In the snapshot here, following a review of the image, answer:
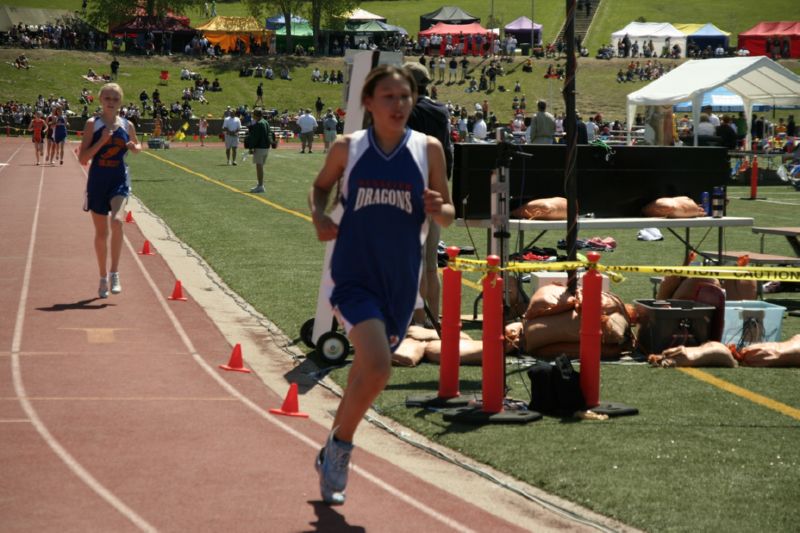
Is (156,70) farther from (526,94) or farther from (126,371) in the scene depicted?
(126,371)

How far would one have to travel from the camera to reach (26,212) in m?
24.1

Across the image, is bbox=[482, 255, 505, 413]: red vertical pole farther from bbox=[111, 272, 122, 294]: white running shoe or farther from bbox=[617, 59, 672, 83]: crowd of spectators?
bbox=[617, 59, 672, 83]: crowd of spectators

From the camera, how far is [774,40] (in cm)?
8600

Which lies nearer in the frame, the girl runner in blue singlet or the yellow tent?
the girl runner in blue singlet

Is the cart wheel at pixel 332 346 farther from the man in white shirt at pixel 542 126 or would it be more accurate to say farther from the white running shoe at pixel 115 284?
the man in white shirt at pixel 542 126

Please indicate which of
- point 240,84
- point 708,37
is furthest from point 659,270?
point 708,37

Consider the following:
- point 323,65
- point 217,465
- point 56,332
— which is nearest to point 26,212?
point 56,332

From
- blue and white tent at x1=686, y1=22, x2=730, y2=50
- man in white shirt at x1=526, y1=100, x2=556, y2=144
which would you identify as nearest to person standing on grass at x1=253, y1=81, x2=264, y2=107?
blue and white tent at x1=686, y1=22, x2=730, y2=50

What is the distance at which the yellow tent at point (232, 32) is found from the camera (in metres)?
95.6

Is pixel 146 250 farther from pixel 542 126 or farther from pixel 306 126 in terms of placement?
pixel 306 126

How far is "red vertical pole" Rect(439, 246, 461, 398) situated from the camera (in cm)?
829

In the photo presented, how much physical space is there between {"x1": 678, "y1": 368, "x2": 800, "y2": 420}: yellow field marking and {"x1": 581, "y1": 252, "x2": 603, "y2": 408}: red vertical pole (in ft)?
4.38

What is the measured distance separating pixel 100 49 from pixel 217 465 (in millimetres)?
90832

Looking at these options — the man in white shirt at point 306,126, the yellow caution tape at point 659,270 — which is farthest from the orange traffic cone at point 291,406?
the man in white shirt at point 306,126
